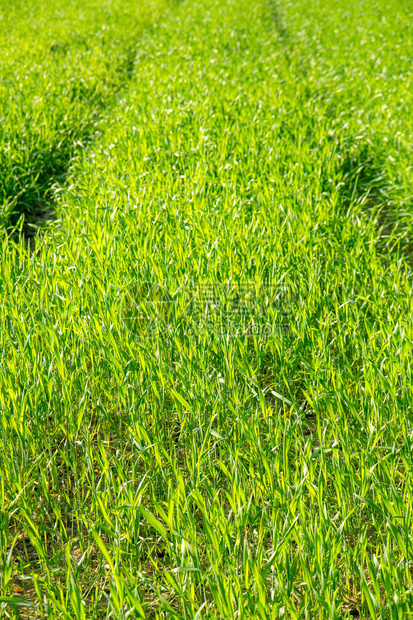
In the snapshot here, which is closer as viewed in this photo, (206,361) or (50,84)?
(206,361)

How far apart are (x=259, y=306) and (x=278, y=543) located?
131 centimetres

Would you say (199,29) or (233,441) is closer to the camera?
(233,441)

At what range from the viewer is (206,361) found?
7.22 feet

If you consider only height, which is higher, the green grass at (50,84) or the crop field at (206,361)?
the green grass at (50,84)

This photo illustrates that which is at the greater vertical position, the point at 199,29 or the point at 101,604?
the point at 199,29

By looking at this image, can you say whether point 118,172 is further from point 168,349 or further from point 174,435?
point 174,435

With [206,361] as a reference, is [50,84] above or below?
above

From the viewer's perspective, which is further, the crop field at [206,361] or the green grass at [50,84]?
the green grass at [50,84]

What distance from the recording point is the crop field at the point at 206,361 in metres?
1.48

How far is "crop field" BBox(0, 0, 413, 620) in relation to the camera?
1.48 metres

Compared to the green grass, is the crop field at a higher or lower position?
lower

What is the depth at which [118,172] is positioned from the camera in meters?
4.25

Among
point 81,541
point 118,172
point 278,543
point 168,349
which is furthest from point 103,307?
point 118,172

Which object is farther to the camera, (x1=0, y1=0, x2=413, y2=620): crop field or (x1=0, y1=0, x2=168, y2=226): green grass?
(x1=0, y1=0, x2=168, y2=226): green grass
